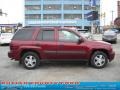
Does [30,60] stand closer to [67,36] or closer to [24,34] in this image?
[24,34]

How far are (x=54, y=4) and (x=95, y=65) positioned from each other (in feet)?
338

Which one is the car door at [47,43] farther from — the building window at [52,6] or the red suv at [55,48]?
the building window at [52,6]

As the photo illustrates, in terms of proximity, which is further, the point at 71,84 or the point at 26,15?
the point at 26,15

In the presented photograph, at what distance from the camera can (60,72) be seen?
11422 mm

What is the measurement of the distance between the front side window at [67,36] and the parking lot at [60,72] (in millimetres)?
1119

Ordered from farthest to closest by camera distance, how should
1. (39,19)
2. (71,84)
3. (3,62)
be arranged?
(39,19) < (3,62) < (71,84)

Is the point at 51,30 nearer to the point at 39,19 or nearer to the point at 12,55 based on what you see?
the point at 12,55

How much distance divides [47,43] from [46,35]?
0.35 meters

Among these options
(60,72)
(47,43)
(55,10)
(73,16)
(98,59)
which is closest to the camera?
(60,72)

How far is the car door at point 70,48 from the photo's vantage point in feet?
39.6

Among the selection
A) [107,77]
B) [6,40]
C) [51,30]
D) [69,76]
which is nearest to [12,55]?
[51,30]

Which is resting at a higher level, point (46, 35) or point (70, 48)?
point (46, 35)

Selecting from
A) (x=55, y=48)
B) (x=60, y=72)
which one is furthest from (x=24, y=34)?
(x=60, y=72)

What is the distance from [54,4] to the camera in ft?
375
